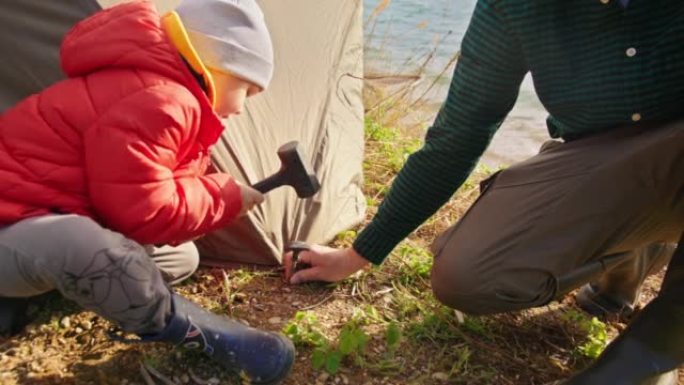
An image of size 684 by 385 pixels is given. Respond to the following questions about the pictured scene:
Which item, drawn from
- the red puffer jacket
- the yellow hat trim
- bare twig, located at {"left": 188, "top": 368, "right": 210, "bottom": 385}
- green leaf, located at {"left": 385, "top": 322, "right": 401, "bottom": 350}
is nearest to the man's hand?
green leaf, located at {"left": 385, "top": 322, "right": 401, "bottom": 350}

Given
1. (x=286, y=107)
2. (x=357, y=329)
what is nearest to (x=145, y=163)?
(x=357, y=329)

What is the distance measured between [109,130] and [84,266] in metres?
0.27

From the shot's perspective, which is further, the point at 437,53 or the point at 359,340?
the point at 437,53

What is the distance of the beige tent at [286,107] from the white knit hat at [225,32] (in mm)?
346

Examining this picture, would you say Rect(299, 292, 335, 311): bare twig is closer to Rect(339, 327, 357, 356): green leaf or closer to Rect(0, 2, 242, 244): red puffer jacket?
Rect(339, 327, 357, 356): green leaf

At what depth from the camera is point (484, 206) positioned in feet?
5.87

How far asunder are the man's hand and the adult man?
0.03m

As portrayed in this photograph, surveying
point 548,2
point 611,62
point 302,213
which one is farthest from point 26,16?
point 611,62

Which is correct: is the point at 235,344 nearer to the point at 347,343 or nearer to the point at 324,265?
the point at 347,343

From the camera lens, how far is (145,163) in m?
1.34

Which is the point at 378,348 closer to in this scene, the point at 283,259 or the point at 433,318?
the point at 433,318

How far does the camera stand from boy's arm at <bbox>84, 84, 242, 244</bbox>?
1324 millimetres

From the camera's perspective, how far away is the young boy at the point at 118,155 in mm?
1328

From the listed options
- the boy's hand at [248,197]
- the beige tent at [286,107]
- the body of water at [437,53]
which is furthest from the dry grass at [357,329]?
the body of water at [437,53]
